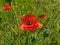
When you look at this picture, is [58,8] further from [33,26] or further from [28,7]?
[33,26]

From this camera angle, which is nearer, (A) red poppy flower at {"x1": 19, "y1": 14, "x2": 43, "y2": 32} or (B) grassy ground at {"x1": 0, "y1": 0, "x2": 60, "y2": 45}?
(A) red poppy flower at {"x1": 19, "y1": 14, "x2": 43, "y2": 32}

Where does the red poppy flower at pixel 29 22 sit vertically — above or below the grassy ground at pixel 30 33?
above

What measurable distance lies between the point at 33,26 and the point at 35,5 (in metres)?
1.65

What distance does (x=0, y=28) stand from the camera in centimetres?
287

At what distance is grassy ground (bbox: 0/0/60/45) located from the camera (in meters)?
2.10

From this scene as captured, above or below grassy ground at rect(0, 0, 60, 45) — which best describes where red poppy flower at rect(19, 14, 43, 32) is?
above

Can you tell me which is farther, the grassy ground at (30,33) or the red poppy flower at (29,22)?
the grassy ground at (30,33)

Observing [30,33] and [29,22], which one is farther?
[30,33]

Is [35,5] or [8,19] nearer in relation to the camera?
[8,19]

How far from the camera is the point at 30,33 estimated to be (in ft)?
6.86

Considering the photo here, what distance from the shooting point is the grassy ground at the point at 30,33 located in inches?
82.9

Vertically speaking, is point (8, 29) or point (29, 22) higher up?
point (29, 22)

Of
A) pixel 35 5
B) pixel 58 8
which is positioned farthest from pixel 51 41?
pixel 35 5

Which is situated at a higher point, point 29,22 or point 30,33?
point 29,22
